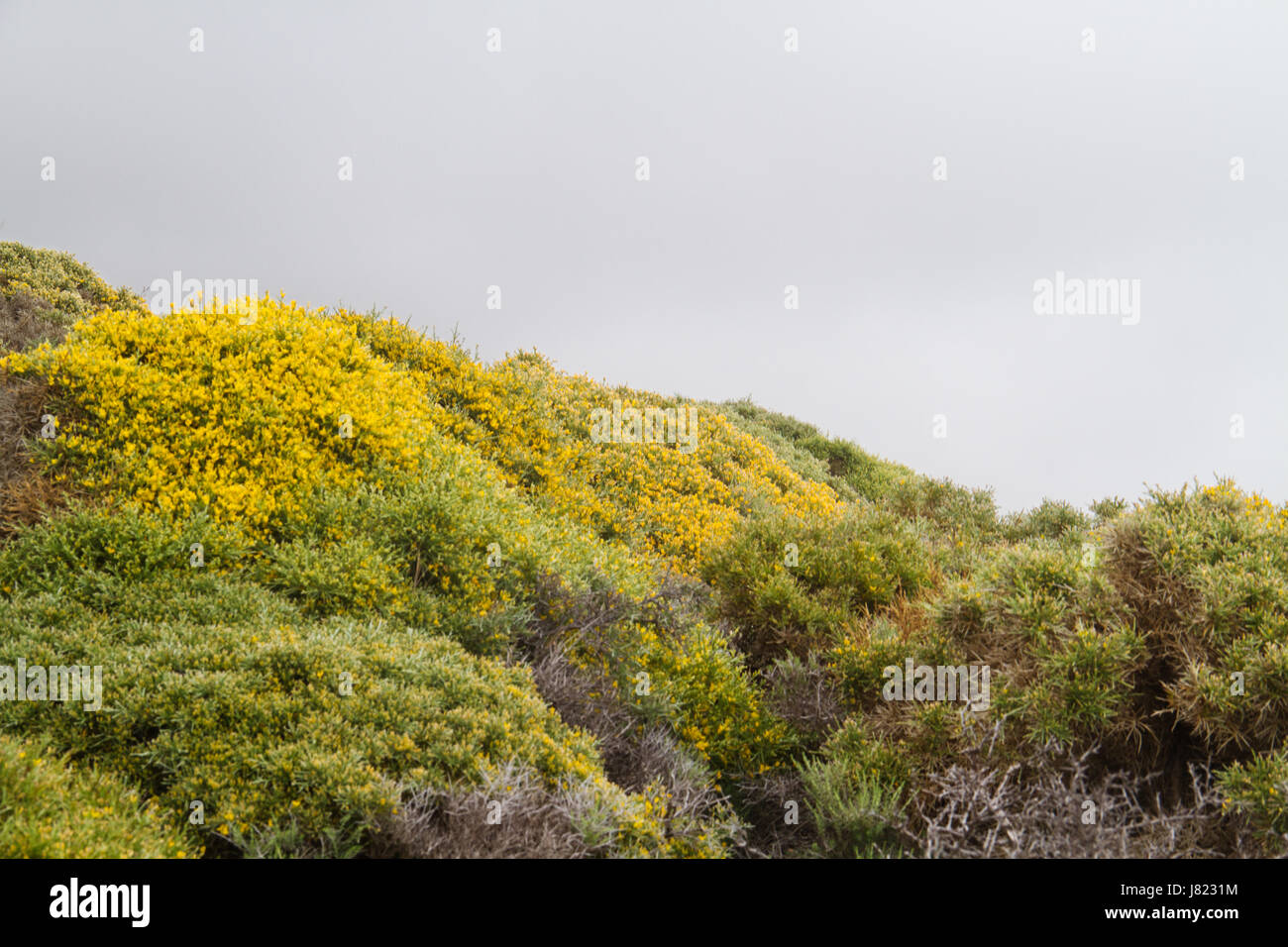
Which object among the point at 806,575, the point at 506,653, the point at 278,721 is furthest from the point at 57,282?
the point at 806,575

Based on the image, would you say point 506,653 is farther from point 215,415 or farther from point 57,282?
point 57,282

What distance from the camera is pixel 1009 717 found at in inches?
262

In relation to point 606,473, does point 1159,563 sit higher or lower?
lower

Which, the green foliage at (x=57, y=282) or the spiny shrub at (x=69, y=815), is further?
the green foliage at (x=57, y=282)

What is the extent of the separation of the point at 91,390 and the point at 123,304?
41.1 ft

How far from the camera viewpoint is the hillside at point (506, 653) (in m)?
5.06

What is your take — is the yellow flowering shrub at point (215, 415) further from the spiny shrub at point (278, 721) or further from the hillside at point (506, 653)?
the spiny shrub at point (278, 721)

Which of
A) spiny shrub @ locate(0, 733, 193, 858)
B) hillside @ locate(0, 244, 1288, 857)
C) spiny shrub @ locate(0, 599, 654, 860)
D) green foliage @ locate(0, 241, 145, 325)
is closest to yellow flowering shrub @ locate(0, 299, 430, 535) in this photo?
hillside @ locate(0, 244, 1288, 857)

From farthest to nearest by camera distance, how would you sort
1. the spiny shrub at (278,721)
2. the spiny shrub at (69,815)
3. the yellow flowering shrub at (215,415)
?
the yellow flowering shrub at (215,415)
the spiny shrub at (278,721)
the spiny shrub at (69,815)

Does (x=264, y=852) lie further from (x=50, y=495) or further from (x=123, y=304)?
(x=123, y=304)

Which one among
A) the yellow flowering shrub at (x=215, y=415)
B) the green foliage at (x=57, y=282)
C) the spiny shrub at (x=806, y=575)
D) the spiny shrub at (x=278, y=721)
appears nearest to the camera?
the spiny shrub at (x=278, y=721)

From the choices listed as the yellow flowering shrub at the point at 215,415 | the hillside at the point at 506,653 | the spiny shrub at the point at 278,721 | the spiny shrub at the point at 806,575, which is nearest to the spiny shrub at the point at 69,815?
the hillside at the point at 506,653
